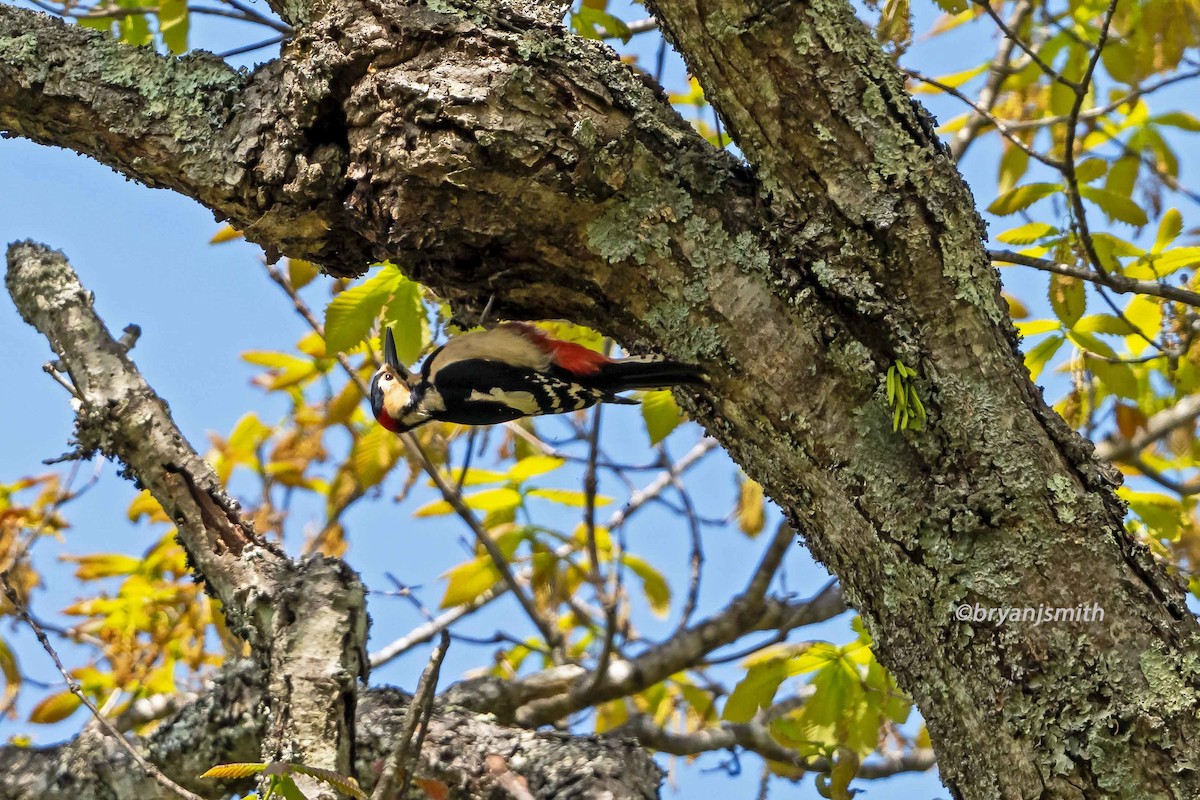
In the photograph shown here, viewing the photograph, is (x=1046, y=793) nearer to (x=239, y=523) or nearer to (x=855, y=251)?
(x=855, y=251)

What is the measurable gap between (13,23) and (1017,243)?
240cm

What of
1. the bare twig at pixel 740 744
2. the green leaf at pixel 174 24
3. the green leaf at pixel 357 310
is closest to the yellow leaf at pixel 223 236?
the green leaf at pixel 174 24

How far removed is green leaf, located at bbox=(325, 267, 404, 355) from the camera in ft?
9.88

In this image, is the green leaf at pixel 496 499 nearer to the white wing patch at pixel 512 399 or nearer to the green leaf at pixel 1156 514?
the white wing patch at pixel 512 399

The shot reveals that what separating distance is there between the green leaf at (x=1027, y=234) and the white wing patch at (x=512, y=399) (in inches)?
54.0

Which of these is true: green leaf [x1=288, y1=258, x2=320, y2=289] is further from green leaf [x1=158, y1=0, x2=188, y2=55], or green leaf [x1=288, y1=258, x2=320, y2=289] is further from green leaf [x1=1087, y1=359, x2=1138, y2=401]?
green leaf [x1=1087, y1=359, x2=1138, y2=401]

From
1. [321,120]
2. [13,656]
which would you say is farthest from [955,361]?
[13,656]

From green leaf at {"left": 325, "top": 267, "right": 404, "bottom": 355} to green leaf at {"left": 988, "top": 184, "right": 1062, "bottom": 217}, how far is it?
63.6 inches

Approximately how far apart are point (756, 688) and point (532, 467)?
1.15m

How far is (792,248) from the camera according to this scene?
6.91ft

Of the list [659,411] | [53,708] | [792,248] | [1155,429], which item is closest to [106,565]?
[53,708]

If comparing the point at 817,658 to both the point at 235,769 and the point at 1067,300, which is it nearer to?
the point at 1067,300

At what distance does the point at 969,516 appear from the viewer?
78.9 inches

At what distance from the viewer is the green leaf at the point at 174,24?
343 cm
